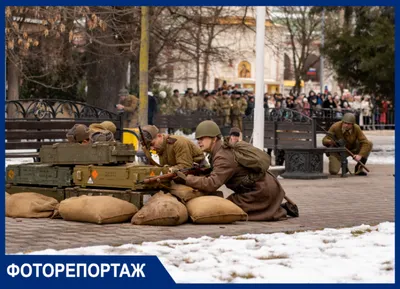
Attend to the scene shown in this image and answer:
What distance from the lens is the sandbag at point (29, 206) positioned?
1280 cm

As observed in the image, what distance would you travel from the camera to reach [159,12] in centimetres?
2988

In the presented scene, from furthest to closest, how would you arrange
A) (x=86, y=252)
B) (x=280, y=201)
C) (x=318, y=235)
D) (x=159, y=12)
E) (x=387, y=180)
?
1. (x=159, y=12)
2. (x=387, y=180)
3. (x=280, y=201)
4. (x=318, y=235)
5. (x=86, y=252)

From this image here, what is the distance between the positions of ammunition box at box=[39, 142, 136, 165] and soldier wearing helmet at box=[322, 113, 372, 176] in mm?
8628

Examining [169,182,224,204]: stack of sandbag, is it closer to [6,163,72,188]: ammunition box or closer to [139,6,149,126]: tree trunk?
[6,163,72,188]: ammunition box

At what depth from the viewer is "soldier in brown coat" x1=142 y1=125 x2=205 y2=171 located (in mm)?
13055

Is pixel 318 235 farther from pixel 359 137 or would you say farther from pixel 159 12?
pixel 159 12

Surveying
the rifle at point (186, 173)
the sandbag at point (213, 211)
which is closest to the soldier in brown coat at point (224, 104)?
the rifle at point (186, 173)

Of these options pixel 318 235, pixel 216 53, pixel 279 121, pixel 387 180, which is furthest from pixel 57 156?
pixel 216 53

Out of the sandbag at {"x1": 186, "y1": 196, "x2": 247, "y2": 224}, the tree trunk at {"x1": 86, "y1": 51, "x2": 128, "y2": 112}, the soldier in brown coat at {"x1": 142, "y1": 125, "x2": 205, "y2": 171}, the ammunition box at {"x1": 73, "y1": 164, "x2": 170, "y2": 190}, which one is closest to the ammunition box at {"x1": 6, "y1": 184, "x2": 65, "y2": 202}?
the ammunition box at {"x1": 73, "y1": 164, "x2": 170, "y2": 190}

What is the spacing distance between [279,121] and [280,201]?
403 inches

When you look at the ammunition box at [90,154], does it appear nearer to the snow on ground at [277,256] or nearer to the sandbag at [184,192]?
the sandbag at [184,192]

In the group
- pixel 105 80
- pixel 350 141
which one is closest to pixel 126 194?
pixel 350 141

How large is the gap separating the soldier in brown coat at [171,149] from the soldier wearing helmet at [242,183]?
0.38 metres

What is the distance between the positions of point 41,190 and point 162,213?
7.39 feet
